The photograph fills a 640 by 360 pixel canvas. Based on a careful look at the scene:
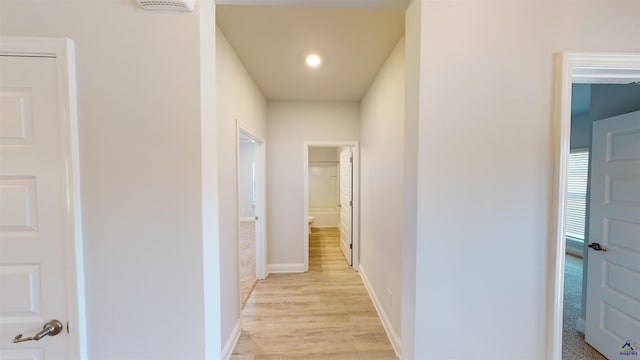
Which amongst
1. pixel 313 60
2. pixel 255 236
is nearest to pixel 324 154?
pixel 255 236

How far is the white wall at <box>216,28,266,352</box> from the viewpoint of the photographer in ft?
5.93

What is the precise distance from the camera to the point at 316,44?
6.51 ft

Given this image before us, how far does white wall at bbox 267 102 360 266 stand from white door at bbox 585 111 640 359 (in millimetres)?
2479

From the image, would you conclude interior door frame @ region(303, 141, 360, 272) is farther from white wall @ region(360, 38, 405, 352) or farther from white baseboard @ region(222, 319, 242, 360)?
white baseboard @ region(222, 319, 242, 360)

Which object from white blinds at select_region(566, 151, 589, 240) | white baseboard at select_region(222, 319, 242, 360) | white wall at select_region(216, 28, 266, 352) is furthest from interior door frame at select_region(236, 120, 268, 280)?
white blinds at select_region(566, 151, 589, 240)

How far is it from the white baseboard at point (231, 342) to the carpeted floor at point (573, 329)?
8.86 ft

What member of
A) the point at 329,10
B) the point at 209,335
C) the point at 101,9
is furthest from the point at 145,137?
the point at 329,10

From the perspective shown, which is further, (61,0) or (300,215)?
(300,215)

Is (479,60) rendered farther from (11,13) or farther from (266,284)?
(266,284)

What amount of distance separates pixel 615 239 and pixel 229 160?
3.14 meters

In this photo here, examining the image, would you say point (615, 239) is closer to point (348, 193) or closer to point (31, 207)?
point (348, 193)

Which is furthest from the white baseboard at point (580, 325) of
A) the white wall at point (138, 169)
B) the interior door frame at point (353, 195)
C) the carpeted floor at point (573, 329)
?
the white wall at point (138, 169)

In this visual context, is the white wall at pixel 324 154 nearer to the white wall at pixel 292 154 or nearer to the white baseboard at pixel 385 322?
the white wall at pixel 292 154

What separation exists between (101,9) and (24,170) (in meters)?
0.71
